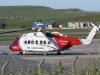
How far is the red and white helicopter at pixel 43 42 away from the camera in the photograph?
43.4 m

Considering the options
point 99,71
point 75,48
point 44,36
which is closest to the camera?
point 99,71

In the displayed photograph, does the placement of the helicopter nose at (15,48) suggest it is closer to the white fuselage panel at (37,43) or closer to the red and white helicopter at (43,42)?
the red and white helicopter at (43,42)

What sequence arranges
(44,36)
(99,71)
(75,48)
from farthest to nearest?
(75,48), (44,36), (99,71)

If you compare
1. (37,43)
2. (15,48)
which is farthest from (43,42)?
(15,48)

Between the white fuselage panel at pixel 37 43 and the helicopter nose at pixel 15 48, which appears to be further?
the helicopter nose at pixel 15 48

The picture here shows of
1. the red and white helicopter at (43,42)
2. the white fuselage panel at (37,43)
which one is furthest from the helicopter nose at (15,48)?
the white fuselage panel at (37,43)

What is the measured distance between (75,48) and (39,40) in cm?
841

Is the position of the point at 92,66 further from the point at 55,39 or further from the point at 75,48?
the point at 75,48

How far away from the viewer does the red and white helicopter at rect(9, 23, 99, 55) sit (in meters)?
43.4

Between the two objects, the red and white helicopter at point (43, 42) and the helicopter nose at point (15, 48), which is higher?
the red and white helicopter at point (43, 42)

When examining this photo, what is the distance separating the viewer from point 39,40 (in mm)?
43531

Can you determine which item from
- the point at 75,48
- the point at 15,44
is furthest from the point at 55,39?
the point at 75,48

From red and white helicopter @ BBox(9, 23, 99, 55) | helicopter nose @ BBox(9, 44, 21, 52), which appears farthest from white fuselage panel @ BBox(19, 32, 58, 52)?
helicopter nose @ BBox(9, 44, 21, 52)

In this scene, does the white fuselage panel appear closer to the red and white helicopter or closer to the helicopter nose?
the red and white helicopter
